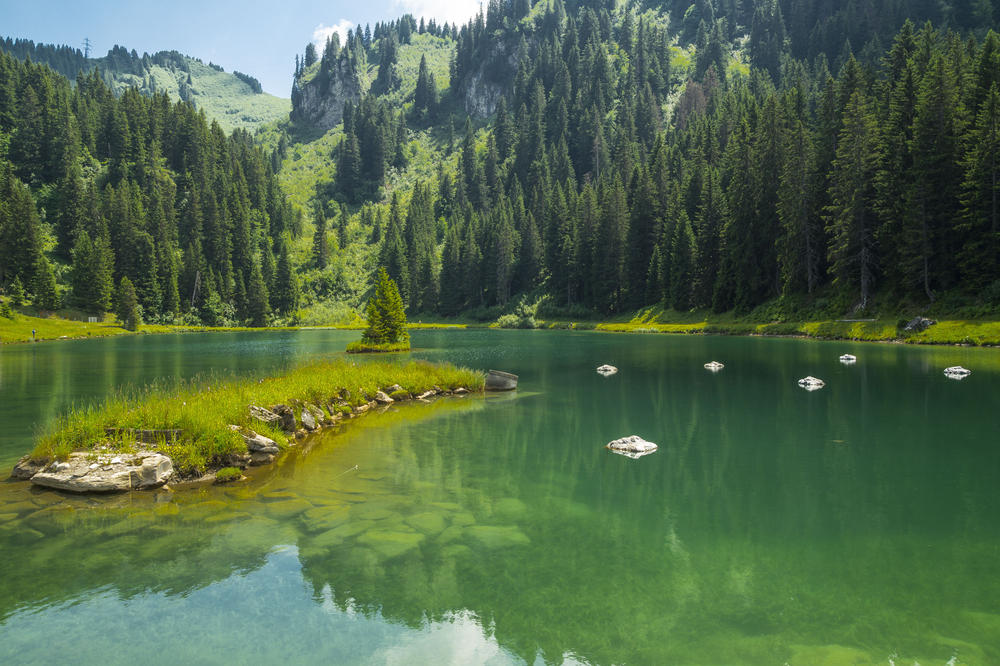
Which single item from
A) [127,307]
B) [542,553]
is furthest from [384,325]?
[127,307]

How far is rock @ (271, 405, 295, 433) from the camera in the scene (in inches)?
832

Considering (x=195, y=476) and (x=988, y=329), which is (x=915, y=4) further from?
(x=195, y=476)

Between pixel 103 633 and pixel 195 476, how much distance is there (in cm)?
841

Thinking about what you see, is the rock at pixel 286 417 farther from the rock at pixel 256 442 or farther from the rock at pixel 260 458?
the rock at pixel 260 458

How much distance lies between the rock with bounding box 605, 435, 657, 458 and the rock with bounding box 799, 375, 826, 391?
16.6 m

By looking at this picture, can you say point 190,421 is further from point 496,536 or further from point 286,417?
point 496,536

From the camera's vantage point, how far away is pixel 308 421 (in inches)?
880

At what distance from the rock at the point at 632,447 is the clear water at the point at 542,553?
0.50 metres

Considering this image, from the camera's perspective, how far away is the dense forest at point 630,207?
203 feet

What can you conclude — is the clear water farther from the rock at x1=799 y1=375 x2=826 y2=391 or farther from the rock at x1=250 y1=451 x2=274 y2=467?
the rock at x1=799 y1=375 x2=826 y2=391

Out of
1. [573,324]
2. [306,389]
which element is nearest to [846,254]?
[573,324]

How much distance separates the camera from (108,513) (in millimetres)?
12984

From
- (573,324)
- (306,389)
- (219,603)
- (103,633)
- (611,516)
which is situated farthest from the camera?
(573,324)

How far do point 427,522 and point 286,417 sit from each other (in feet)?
36.8
